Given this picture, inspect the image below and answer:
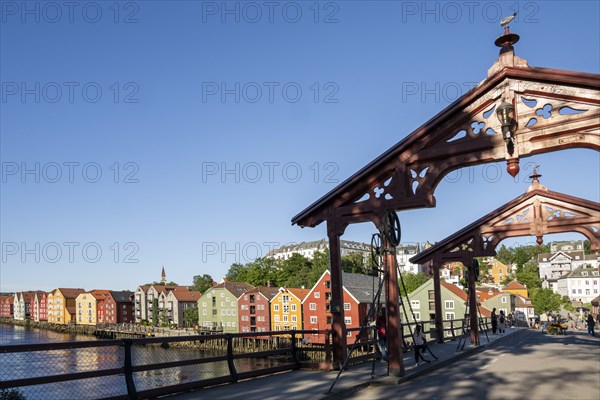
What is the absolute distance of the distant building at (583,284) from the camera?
129m

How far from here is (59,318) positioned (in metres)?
163

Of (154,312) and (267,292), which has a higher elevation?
(267,292)

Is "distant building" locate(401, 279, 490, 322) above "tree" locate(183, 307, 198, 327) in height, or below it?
above

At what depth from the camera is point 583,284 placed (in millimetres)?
131500

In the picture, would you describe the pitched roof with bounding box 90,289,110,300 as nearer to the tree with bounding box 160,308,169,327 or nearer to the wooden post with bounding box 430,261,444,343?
the tree with bounding box 160,308,169,327

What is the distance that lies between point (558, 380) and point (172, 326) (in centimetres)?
11281

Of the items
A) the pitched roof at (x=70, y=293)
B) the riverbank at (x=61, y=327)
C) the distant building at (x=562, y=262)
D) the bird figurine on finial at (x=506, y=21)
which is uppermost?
the bird figurine on finial at (x=506, y=21)

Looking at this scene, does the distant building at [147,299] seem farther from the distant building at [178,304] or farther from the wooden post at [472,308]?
the wooden post at [472,308]

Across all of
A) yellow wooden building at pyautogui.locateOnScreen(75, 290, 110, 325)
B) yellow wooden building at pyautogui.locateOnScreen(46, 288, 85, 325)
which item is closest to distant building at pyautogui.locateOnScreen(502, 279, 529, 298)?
yellow wooden building at pyautogui.locateOnScreen(75, 290, 110, 325)

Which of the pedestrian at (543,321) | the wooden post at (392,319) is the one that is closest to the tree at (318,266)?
the pedestrian at (543,321)

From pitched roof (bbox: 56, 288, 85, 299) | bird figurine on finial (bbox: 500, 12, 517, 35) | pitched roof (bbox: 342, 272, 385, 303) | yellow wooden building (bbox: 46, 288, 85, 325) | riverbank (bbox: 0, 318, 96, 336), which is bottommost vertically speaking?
riverbank (bbox: 0, 318, 96, 336)

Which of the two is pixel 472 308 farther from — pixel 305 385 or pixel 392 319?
pixel 305 385

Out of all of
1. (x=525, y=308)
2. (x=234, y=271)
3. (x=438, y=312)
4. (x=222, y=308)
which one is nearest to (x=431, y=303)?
(x=525, y=308)

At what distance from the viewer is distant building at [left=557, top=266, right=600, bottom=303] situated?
424ft
